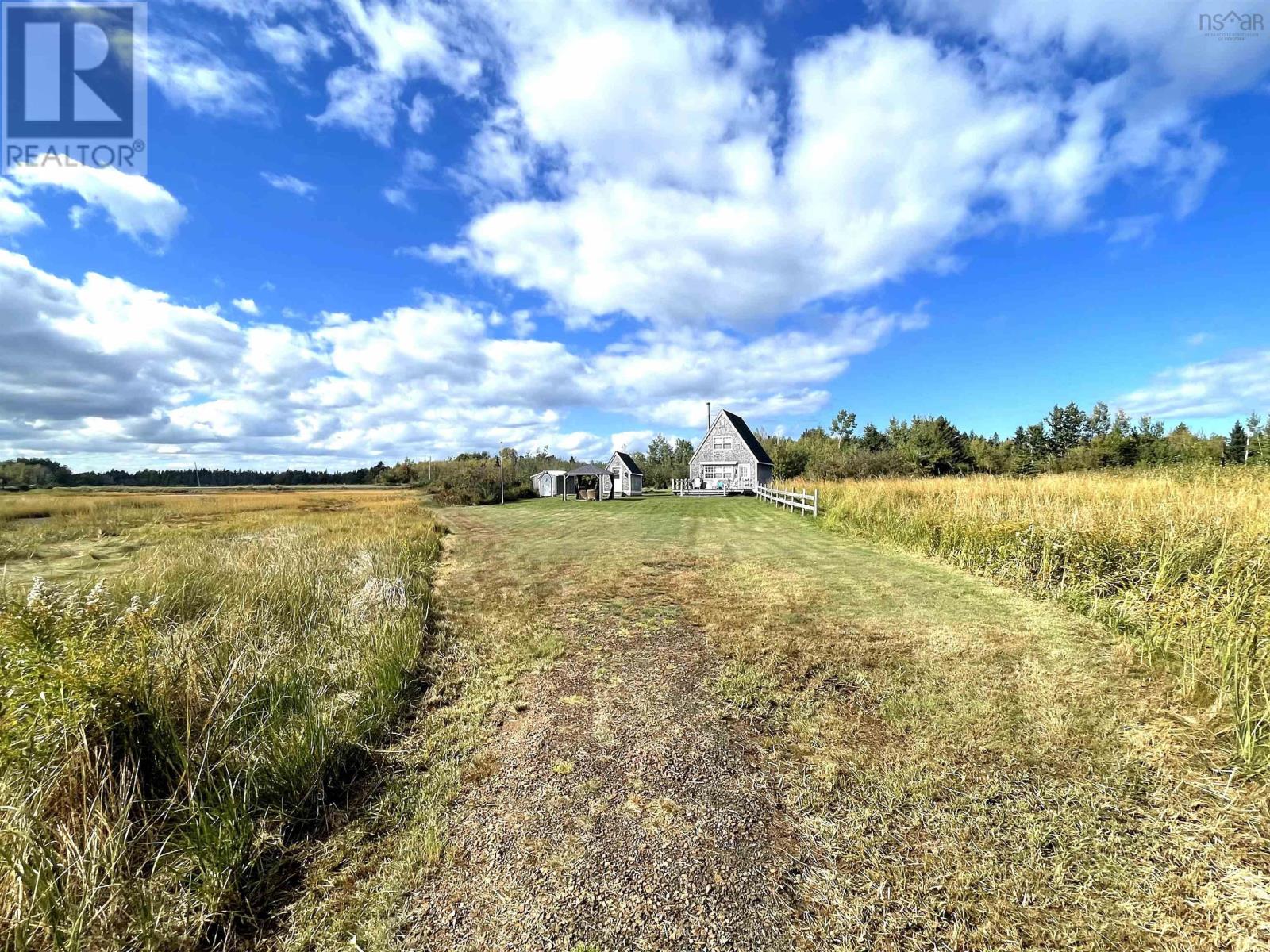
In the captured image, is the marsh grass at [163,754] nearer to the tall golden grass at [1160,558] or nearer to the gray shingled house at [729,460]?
the tall golden grass at [1160,558]

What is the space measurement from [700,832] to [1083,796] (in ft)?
8.49

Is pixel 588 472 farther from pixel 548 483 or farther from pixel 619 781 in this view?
pixel 619 781

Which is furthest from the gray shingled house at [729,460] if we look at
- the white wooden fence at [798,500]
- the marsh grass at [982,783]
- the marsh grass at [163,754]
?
the marsh grass at [163,754]

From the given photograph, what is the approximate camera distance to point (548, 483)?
47469 millimetres

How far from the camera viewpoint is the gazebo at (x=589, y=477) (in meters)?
38.9

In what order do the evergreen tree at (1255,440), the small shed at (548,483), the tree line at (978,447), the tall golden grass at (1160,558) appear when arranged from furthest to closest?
the small shed at (548,483)
the tree line at (978,447)
the evergreen tree at (1255,440)
the tall golden grass at (1160,558)

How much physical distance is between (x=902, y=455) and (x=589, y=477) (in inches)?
1040

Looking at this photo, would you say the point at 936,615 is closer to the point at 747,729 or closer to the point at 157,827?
the point at 747,729

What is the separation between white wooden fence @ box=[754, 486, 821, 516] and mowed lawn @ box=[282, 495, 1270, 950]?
1286 cm

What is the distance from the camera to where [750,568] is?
33.1ft

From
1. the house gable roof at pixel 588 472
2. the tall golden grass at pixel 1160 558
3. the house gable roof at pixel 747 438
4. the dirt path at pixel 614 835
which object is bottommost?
the dirt path at pixel 614 835

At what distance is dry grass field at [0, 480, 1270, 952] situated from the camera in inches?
93.0

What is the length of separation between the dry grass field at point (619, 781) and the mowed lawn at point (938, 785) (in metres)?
0.02

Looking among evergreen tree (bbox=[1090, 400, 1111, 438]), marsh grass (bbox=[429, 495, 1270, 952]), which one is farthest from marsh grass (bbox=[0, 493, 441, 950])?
evergreen tree (bbox=[1090, 400, 1111, 438])
